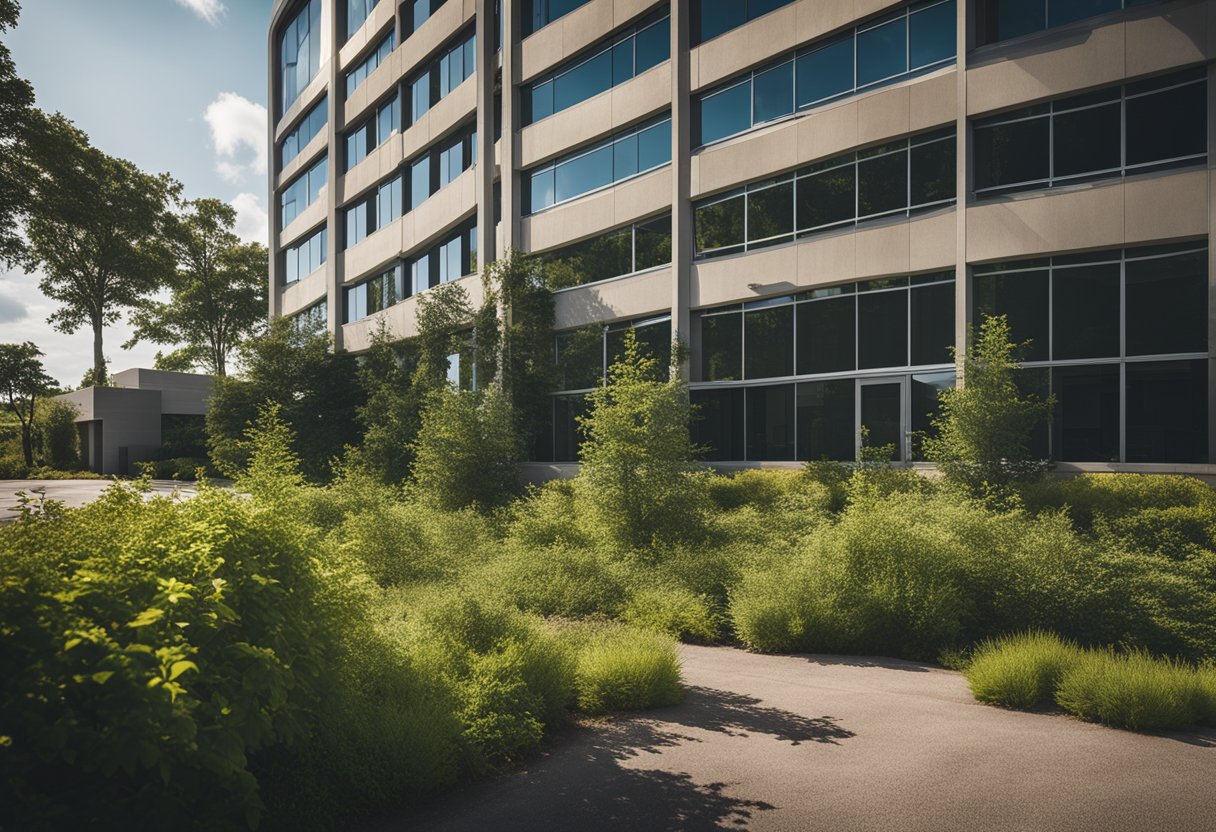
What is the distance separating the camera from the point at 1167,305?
15.5 meters

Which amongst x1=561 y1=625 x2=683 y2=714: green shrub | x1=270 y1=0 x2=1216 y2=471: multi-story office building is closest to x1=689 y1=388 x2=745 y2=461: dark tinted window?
x1=270 y1=0 x2=1216 y2=471: multi-story office building

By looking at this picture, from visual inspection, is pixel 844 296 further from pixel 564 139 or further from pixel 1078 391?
pixel 564 139

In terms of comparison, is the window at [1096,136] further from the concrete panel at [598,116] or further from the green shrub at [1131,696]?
the green shrub at [1131,696]

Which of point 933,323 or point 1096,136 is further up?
point 1096,136

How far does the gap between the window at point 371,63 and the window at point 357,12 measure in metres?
1.91

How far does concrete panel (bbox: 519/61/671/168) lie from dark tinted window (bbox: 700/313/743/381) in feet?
22.8

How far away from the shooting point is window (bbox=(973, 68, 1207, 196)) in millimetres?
15430

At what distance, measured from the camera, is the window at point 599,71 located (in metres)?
23.6

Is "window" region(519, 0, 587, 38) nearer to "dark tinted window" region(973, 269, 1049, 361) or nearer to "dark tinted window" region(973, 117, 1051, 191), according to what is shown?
"dark tinted window" region(973, 117, 1051, 191)

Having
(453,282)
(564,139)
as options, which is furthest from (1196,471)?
(453,282)

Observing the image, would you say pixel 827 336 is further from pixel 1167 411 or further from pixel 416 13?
pixel 416 13

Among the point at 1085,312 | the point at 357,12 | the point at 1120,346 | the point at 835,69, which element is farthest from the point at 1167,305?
the point at 357,12

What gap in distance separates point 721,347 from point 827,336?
10.9ft

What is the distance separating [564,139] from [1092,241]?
1640 centimetres
